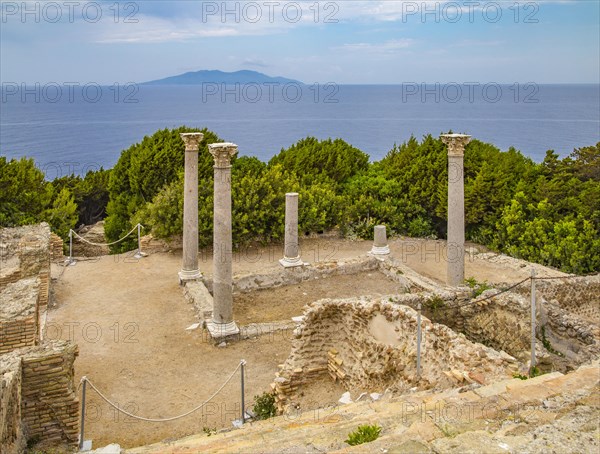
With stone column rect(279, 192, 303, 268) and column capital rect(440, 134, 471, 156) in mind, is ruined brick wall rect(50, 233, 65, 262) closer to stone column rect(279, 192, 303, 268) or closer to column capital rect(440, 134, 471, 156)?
stone column rect(279, 192, 303, 268)

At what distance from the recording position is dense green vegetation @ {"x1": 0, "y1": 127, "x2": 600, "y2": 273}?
1958 cm

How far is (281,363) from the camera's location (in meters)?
11.1

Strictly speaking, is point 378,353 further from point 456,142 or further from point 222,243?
point 456,142

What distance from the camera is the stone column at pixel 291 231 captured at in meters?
16.7

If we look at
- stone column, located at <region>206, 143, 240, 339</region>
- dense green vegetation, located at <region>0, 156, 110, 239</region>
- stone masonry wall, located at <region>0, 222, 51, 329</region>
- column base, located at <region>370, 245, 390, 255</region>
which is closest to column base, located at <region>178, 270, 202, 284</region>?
stone column, located at <region>206, 143, 240, 339</region>

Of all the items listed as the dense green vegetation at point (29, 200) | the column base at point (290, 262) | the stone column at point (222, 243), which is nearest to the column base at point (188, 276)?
the column base at point (290, 262)

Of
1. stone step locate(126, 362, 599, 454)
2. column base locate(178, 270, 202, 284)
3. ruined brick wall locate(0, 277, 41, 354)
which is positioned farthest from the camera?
column base locate(178, 270, 202, 284)

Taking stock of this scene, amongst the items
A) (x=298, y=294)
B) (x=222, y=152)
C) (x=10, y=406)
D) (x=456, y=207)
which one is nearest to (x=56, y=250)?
(x=298, y=294)

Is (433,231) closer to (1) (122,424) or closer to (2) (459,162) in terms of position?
(2) (459,162)

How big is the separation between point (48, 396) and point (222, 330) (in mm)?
→ 4670

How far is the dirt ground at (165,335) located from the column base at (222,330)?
234 millimetres

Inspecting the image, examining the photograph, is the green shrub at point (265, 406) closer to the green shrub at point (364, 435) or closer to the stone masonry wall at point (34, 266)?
the green shrub at point (364, 435)

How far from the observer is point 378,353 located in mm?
9359

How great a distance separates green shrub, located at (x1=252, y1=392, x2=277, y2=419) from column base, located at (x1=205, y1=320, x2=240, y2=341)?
244cm
